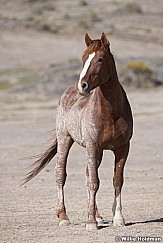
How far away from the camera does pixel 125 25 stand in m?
59.4

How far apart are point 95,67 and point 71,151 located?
968cm

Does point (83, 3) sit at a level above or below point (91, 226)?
below

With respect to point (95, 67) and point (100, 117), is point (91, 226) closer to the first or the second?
point (100, 117)

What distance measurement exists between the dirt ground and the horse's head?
148 centimetres

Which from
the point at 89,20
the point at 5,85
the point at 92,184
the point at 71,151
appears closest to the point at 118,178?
Answer: the point at 92,184

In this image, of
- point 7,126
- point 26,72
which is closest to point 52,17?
point 26,72

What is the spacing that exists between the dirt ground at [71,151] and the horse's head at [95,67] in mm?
1478

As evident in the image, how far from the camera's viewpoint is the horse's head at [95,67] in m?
8.45

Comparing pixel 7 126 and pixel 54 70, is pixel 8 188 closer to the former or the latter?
pixel 7 126

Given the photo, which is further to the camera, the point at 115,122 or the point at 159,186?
the point at 159,186

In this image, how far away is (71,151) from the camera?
18.2m

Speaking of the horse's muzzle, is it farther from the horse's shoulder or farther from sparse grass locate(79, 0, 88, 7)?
sparse grass locate(79, 0, 88, 7)

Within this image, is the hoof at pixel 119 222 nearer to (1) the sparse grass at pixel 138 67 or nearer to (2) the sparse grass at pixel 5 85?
(2) the sparse grass at pixel 5 85

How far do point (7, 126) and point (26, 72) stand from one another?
1407 cm
